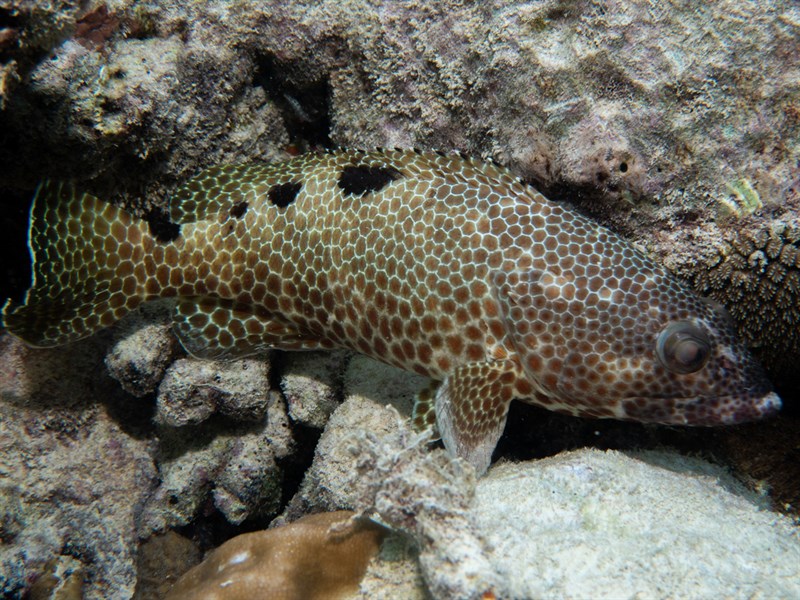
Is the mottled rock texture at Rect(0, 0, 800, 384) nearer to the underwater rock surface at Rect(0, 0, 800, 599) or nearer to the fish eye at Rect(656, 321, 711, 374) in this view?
the underwater rock surface at Rect(0, 0, 800, 599)

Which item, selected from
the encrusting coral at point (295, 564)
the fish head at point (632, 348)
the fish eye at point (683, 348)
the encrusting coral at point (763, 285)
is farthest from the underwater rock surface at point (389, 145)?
the fish eye at point (683, 348)

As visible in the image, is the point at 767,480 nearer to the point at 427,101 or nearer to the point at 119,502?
the point at 427,101

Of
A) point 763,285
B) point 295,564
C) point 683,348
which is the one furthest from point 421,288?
point 763,285

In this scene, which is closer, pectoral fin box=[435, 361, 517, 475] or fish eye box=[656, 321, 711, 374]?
fish eye box=[656, 321, 711, 374]

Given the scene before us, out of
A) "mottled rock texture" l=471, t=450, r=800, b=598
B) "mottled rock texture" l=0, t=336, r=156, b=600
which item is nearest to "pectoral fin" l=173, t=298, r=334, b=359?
"mottled rock texture" l=0, t=336, r=156, b=600

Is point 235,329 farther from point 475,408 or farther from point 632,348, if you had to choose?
point 632,348

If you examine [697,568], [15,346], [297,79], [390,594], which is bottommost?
[390,594]

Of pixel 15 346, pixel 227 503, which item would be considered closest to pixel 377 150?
pixel 227 503
